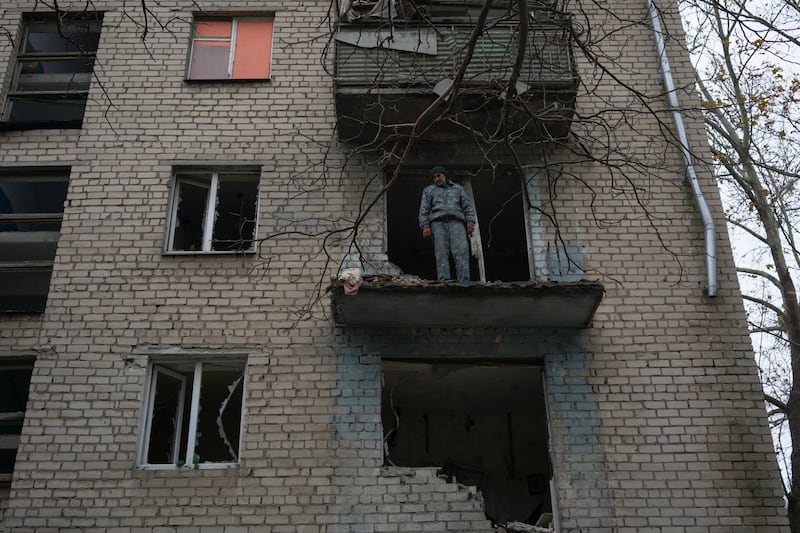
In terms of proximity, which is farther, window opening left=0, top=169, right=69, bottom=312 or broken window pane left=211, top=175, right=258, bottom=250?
broken window pane left=211, top=175, right=258, bottom=250

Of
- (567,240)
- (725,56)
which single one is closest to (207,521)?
(567,240)

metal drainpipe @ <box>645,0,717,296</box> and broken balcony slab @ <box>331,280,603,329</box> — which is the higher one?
metal drainpipe @ <box>645,0,717,296</box>

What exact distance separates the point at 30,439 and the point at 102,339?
3.88 ft

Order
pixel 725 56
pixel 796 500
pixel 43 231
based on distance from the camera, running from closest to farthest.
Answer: pixel 43 231
pixel 796 500
pixel 725 56

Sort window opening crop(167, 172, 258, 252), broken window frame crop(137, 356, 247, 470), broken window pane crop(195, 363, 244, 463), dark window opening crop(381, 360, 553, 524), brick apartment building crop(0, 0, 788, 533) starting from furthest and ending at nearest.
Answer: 1. dark window opening crop(381, 360, 553, 524)
2. window opening crop(167, 172, 258, 252)
3. broken window pane crop(195, 363, 244, 463)
4. broken window frame crop(137, 356, 247, 470)
5. brick apartment building crop(0, 0, 788, 533)

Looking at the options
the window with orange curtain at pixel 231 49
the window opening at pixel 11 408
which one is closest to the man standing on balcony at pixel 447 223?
the window with orange curtain at pixel 231 49

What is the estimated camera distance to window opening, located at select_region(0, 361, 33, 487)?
786 centimetres

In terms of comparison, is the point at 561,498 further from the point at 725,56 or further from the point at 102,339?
the point at 725,56

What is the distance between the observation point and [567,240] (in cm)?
851

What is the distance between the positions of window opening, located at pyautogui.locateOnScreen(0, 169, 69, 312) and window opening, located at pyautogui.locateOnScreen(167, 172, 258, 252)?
4.41 feet

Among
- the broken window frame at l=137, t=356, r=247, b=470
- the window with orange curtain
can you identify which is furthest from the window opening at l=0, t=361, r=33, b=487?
the window with orange curtain

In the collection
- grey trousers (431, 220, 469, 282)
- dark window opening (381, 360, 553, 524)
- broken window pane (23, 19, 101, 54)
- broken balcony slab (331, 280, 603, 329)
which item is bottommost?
dark window opening (381, 360, 553, 524)

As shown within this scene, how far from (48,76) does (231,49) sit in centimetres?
236

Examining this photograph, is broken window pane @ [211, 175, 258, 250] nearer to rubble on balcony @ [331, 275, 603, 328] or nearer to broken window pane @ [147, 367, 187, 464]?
broken window pane @ [147, 367, 187, 464]
